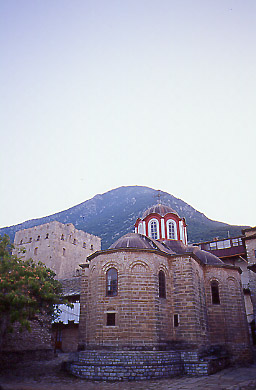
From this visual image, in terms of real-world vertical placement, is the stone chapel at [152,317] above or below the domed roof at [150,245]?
below

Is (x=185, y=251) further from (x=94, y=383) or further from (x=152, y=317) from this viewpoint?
(x=94, y=383)

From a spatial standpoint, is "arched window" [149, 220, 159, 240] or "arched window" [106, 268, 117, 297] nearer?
"arched window" [106, 268, 117, 297]

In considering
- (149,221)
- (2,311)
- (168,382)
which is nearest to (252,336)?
(149,221)

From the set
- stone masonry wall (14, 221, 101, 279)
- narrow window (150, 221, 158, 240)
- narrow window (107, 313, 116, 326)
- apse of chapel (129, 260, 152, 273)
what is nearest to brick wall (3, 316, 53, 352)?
narrow window (107, 313, 116, 326)

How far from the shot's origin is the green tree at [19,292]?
14.1 m

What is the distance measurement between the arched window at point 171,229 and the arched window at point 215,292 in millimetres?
5413

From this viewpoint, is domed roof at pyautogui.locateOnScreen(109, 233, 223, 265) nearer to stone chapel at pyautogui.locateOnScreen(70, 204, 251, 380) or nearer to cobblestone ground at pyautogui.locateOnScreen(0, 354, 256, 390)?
stone chapel at pyautogui.locateOnScreen(70, 204, 251, 380)

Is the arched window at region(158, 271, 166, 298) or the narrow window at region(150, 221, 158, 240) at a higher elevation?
the narrow window at region(150, 221, 158, 240)

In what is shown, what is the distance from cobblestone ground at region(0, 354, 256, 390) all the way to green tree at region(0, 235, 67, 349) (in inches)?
92.7

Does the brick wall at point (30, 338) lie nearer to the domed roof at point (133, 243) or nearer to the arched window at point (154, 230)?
the domed roof at point (133, 243)

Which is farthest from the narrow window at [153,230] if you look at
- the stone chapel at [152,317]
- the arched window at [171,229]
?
the stone chapel at [152,317]

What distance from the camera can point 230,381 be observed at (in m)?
15.7

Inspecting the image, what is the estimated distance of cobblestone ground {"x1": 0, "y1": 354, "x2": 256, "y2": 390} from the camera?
1385 centimetres

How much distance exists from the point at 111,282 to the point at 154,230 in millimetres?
9701
